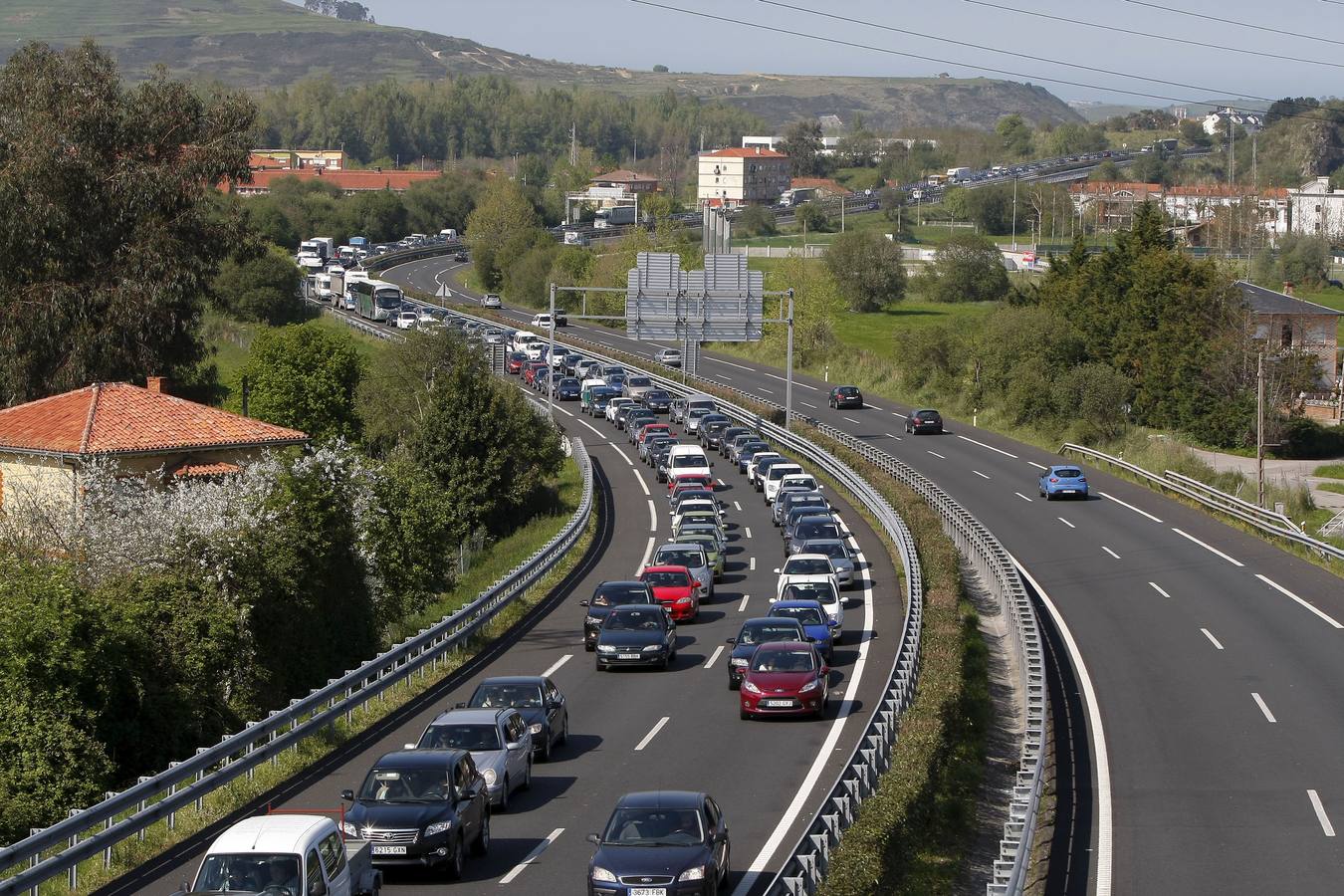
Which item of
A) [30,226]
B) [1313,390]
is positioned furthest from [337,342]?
[1313,390]

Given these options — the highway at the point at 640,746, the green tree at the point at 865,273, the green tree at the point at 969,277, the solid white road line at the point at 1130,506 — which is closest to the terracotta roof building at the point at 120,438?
the highway at the point at 640,746

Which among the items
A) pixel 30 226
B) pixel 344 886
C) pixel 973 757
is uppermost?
pixel 30 226

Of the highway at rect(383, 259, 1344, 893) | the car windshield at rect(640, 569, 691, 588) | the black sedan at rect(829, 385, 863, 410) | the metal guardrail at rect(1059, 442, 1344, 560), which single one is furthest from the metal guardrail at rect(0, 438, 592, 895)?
the black sedan at rect(829, 385, 863, 410)

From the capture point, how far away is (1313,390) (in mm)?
79688

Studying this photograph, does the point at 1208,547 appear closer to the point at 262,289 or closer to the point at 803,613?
the point at 803,613

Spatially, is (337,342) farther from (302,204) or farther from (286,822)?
(302,204)

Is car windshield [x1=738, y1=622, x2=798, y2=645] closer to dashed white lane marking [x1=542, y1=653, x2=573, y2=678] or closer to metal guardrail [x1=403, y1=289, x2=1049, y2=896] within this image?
metal guardrail [x1=403, y1=289, x2=1049, y2=896]

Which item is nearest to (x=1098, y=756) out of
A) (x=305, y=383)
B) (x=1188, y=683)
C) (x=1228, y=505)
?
(x=1188, y=683)

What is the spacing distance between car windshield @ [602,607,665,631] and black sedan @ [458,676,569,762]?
651 centimetres

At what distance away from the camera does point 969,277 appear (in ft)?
463

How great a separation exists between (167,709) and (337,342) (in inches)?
2104

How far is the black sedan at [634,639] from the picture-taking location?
3133 cm

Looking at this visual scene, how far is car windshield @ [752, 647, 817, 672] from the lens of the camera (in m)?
27.5

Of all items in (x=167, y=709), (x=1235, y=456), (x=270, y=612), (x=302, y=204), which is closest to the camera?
(x=167, y=709)
